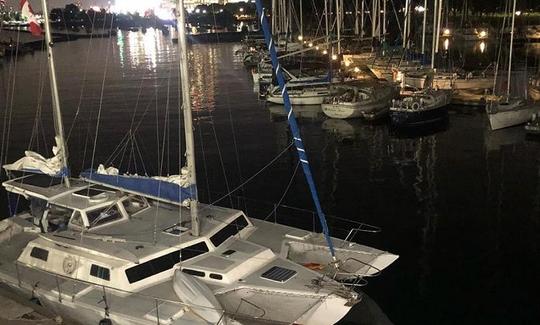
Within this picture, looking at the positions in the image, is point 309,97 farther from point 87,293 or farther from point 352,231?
point 87,293

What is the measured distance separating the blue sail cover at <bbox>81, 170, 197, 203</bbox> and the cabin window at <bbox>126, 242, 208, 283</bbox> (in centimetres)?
162

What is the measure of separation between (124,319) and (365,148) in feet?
95.3

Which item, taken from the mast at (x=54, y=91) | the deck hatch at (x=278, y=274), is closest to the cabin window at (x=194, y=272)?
the deck hatch at (x=278, y=274)

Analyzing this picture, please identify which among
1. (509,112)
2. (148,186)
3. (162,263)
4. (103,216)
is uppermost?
(148,186)

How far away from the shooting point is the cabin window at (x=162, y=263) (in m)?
14.5

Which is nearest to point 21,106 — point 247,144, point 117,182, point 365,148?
point 247,144

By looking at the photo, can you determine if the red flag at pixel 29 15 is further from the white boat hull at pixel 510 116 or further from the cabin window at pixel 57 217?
the white boat hull at pixel 510 116

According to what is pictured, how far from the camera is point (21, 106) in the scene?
5797cm

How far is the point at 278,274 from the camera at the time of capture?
14.1 m

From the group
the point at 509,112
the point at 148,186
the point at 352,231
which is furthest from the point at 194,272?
the point at 509,112

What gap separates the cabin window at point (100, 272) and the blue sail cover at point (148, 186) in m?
2.96

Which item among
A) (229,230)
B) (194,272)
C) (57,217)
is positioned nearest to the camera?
(194,272)

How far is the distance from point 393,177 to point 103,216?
20383 millimetres

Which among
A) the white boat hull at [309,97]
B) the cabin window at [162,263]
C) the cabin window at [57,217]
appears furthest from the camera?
the white boat hull at [309,97]
